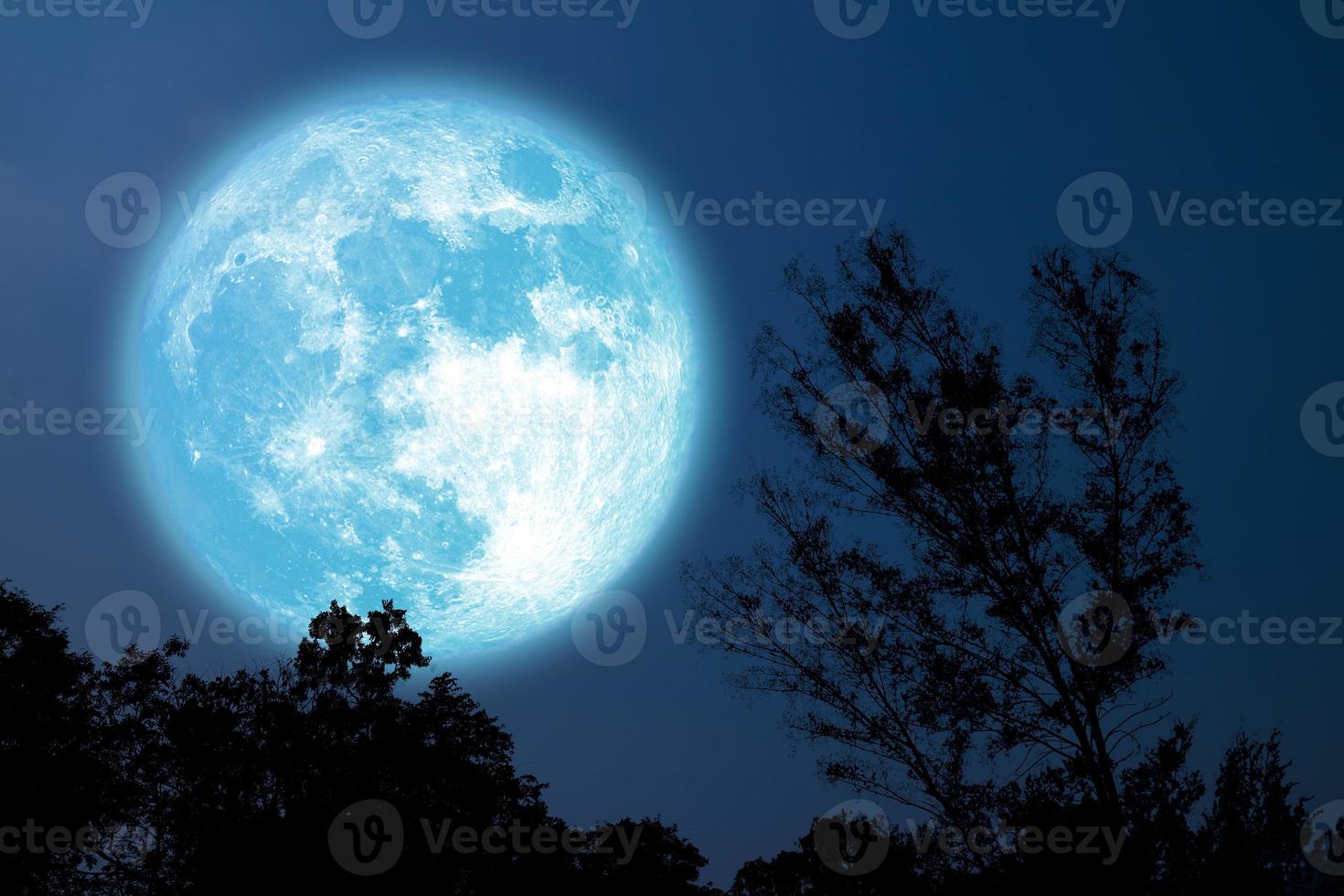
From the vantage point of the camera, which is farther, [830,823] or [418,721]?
[830,823]

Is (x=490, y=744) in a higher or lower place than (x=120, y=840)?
higher

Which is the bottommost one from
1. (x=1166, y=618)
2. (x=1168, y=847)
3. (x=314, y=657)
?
(x=1168, y=847)

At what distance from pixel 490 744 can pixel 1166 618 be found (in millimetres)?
14840

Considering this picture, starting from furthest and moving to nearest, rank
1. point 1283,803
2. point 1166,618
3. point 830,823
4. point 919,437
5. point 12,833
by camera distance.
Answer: point 830,823 → point 12,833 → point 919,437 → point 1166,618 → point 1283,803

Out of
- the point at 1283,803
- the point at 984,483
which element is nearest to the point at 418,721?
the point at 984,483

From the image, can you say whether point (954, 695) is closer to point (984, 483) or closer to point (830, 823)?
point (984, 483)

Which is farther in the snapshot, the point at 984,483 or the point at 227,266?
the point at 227,266

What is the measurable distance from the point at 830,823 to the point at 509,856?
30.6ft

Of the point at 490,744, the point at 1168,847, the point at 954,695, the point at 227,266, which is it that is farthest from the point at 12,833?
the point at 1168,847

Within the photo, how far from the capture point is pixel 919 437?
13.5 meters

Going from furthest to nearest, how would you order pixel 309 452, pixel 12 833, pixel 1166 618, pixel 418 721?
pixel 309 452
pixel 418 721
pixel 12 833
pixel 1166 618

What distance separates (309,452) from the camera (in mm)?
20891

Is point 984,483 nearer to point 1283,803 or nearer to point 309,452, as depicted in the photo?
point 1283,803

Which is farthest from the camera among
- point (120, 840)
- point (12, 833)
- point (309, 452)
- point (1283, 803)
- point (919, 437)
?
point (309, 452)
